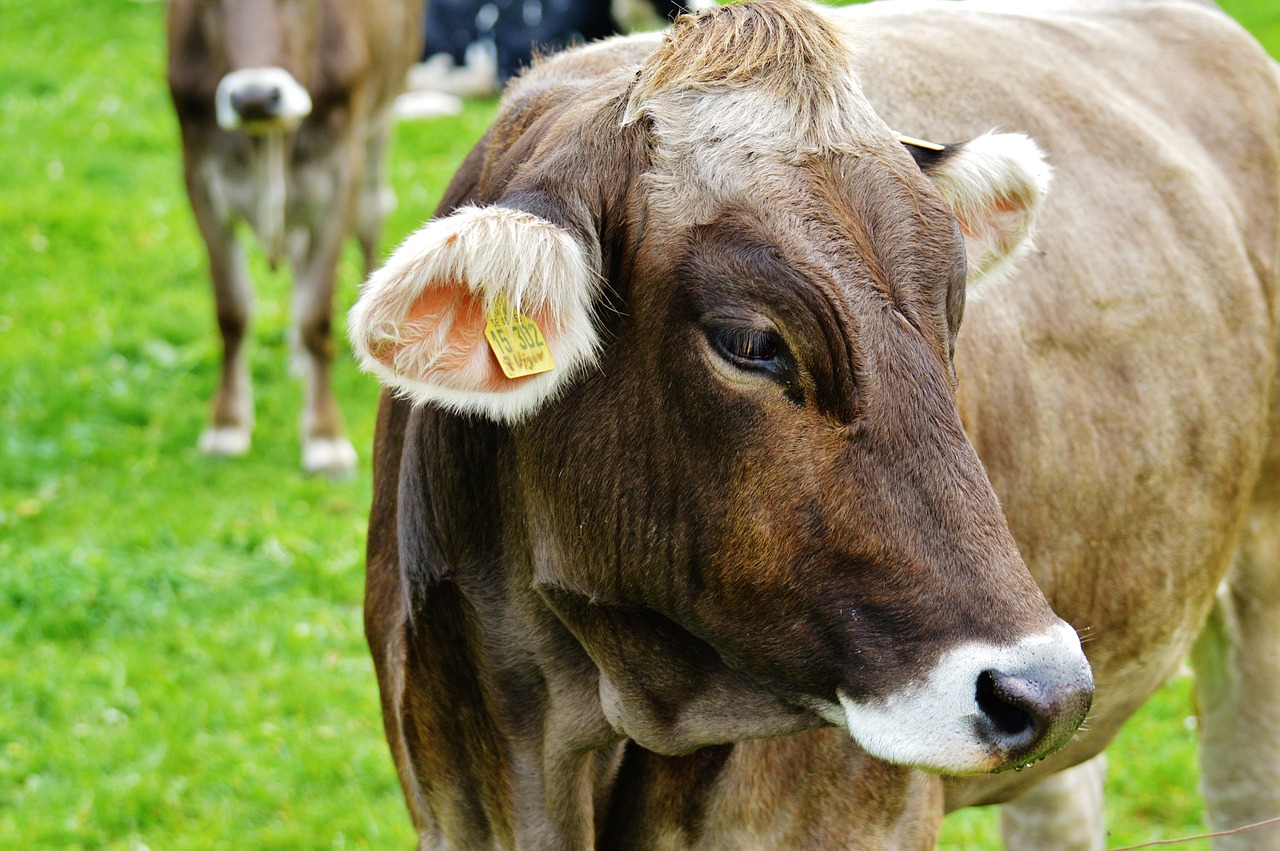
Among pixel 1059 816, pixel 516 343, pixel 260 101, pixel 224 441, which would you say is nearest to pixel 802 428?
pixel 516 343

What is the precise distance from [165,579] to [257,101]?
224 cm

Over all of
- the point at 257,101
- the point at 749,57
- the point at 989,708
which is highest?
the point at 749,57

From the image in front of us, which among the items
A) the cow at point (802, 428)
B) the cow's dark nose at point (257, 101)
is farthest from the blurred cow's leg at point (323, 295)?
the cow at point (802, 428)

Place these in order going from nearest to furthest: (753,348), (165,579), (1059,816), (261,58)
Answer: (753,348)
(1059,816)
(165,579)
(261,58)

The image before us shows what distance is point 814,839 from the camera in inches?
109

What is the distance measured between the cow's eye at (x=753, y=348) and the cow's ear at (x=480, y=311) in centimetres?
24

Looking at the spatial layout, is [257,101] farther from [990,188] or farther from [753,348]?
[753,348]

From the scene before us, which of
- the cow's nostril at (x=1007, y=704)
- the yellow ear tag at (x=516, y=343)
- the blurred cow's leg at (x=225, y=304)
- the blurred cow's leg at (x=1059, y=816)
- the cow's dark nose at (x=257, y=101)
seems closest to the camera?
the cow's nostril at (x=1007, y=704)

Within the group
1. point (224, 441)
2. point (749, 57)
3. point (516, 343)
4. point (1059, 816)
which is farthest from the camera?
point (224, 441)

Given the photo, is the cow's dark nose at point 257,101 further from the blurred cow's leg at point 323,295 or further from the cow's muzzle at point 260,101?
the blurred cow's leg at point 323,295

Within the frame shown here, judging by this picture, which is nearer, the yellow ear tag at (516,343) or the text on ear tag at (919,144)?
the yellow ear tag at (516,343)

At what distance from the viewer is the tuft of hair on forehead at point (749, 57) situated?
2.41 m

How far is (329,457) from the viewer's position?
7551 millimetres

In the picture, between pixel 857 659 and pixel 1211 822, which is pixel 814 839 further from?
pixel 1211 822
